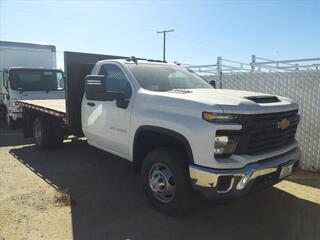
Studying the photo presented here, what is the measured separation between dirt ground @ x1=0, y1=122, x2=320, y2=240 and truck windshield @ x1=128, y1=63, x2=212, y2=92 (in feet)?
5.58

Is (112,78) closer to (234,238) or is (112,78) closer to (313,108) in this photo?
(234,238)

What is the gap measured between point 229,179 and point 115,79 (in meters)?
2.60

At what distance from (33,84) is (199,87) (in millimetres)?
8139

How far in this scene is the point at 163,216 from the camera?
4645 mm

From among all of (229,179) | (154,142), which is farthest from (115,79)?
(229,179)

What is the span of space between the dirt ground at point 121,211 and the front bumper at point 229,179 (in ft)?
1.89

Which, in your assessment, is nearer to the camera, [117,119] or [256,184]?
[256,184]

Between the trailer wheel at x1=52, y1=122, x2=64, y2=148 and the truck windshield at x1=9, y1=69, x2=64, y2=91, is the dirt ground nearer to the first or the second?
the trailer wheel at x1=52, y1=122, x2=64, y2=148

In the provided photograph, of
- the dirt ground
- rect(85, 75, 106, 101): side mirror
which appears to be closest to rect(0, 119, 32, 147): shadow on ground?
the dirt ground

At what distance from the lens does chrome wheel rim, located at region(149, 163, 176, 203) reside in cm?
450

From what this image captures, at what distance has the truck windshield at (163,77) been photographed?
5.25 metres

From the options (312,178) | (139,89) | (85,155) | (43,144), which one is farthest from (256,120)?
(43,144)

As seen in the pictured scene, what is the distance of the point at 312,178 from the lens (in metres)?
6.62

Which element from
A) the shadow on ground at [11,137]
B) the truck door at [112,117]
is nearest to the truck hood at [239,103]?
the truck door at [112,117]
